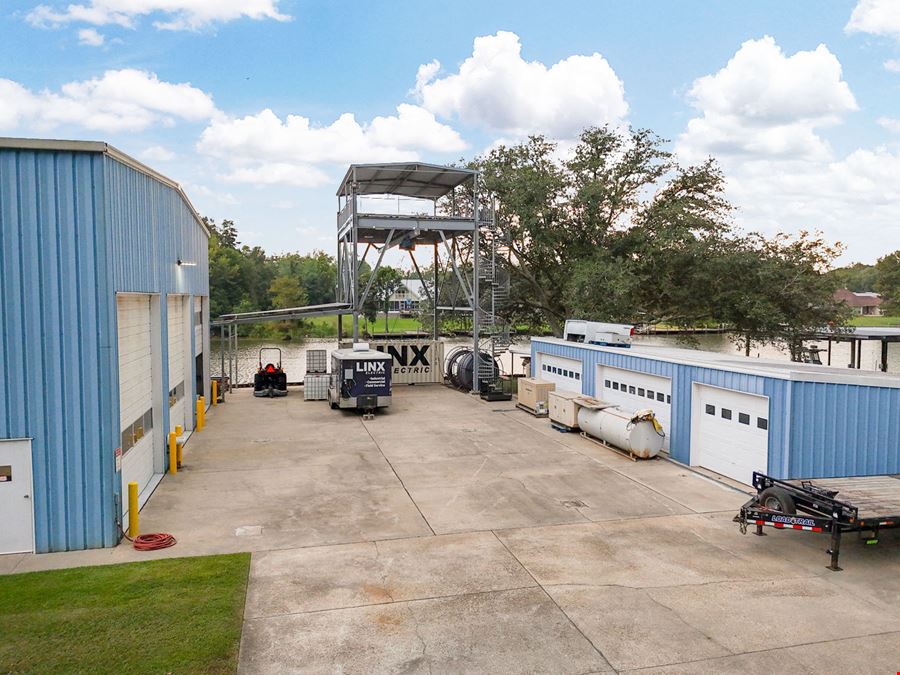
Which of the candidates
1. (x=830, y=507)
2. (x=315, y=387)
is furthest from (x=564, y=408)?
(x=315, y=387)

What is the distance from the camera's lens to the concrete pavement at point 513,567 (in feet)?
28.5

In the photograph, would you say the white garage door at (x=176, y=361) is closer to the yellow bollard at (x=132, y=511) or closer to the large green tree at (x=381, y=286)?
the yellow bollard at (x=132, y=511)

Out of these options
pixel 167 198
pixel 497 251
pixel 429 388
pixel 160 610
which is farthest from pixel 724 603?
pixel 497 251

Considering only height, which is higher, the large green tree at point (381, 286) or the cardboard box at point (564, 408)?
the large green tree at point (381, 286)

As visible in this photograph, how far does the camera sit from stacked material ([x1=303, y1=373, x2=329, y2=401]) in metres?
30.4

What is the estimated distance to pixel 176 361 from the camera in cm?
2138

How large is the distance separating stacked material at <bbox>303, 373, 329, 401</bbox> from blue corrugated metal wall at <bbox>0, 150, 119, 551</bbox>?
18.0 metres

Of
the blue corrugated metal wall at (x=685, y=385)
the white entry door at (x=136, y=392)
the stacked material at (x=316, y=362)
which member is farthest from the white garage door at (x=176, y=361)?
the blue corrugated metal wall at (x=685, y=385)

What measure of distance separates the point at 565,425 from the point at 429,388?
40.1 ft

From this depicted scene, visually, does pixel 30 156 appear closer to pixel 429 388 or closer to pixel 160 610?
pixel 160 610

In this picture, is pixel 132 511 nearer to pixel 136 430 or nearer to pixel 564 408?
pixel 136 430

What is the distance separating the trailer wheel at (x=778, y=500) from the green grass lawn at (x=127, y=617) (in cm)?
958

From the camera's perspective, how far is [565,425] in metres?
23.2

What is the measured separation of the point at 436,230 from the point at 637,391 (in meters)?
14.8
